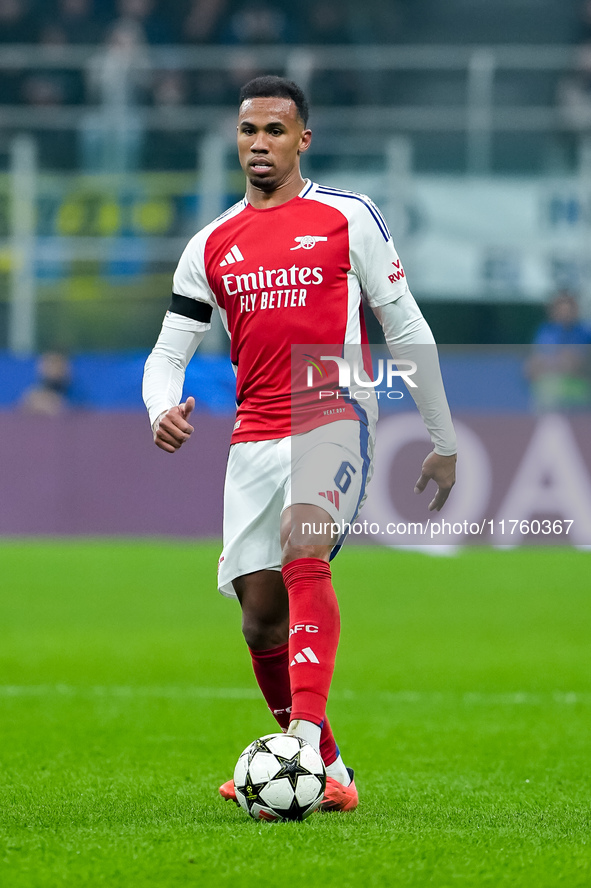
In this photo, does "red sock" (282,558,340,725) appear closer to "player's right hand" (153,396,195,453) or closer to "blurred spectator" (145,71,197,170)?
"player's right hand" (153,396,195,453)

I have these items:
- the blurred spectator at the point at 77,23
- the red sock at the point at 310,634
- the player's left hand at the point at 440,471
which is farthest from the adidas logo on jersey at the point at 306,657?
the blurred spectator at the point at 77,23

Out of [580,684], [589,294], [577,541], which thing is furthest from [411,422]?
[580,684]

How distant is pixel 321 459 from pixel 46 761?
1.58 meters

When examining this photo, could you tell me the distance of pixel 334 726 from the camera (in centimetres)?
550

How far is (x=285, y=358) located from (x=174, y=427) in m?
0.41

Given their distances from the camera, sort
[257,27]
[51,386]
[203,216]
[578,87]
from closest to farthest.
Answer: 1. [51,386]
2. [203,216]
3. [578,87]
4. [257,27]

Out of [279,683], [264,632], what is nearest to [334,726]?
[279,683]

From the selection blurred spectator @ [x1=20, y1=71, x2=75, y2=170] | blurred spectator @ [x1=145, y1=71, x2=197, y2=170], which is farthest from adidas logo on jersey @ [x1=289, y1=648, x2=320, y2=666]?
blurred spectator @ [x1=20, y1=71, x2=75, y2=170]

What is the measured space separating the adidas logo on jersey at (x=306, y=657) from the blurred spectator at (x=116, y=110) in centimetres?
1181

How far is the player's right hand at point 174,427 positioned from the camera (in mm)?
3754

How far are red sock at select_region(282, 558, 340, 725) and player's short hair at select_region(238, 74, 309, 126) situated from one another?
4.48ft

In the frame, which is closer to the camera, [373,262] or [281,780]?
[281,780]

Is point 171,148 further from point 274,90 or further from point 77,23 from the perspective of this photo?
point 274,90

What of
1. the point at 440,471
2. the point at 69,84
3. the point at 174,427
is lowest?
the point at 440,471
